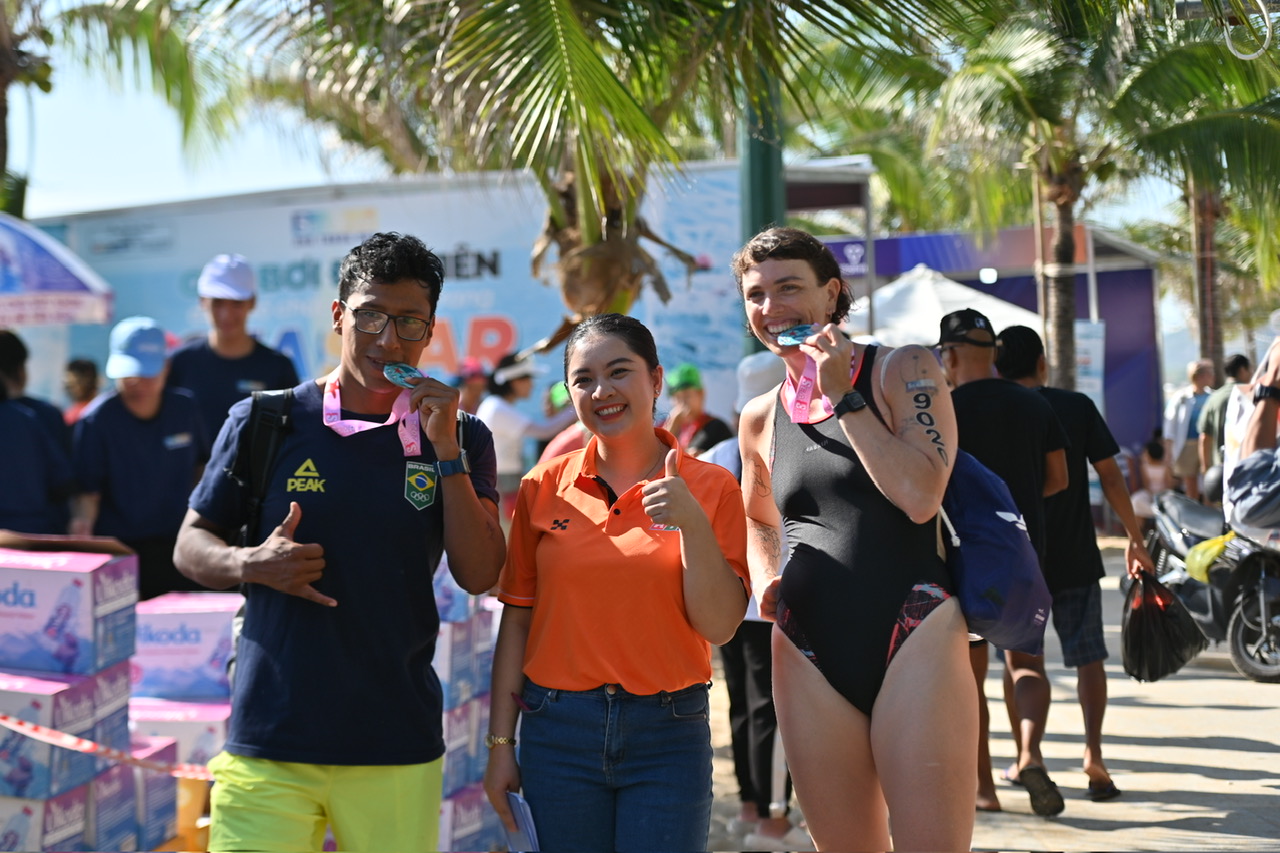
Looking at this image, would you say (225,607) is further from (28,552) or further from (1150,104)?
(1150,104)

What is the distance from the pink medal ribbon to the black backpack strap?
10cm

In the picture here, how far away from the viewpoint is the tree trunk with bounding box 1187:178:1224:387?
6.34 metres

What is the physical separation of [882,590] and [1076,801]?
3208 mm

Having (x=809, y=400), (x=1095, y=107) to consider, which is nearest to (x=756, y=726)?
(x=809, y=400)

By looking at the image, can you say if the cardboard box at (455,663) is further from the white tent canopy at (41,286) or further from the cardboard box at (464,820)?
the white tent canopy at (41,286)

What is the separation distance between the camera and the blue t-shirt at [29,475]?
5.36 meters

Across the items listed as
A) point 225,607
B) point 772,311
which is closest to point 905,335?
point 225,607

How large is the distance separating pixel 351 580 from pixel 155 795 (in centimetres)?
238

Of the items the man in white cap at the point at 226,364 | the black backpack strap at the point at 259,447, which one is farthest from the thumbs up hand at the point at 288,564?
the man in white cap at the point at 226,364

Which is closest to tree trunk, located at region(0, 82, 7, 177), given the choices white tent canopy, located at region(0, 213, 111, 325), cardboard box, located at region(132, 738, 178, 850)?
white tent canopy, located at region(0, 213, 111, 325)

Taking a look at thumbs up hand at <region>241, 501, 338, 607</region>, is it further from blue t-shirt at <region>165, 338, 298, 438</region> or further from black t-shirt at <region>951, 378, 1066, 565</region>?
blue t-shirt at <region>165, 338, 298, 438</region>

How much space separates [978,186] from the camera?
42.9ft

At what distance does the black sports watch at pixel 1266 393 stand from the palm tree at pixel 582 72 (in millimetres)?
1715

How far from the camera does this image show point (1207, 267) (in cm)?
852
